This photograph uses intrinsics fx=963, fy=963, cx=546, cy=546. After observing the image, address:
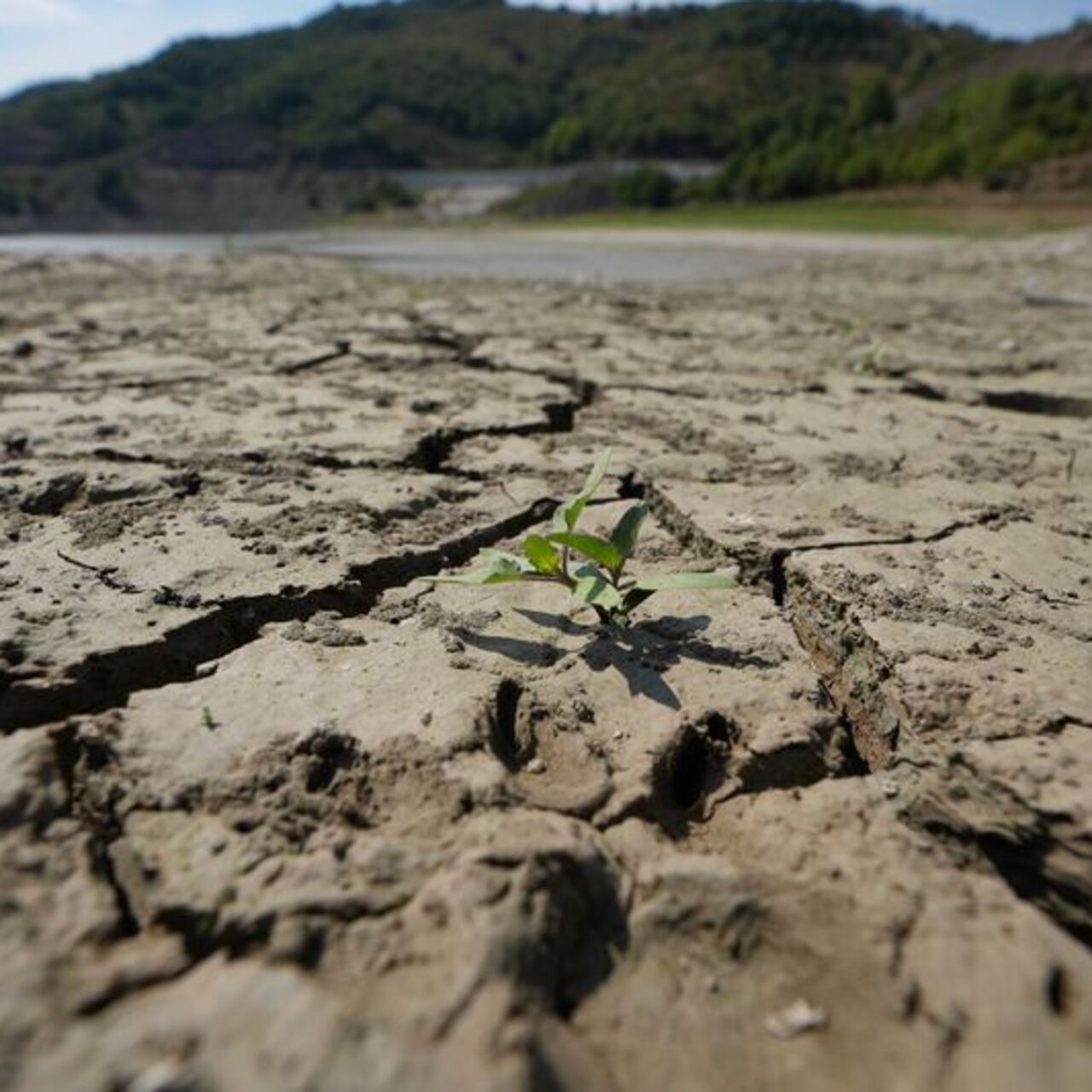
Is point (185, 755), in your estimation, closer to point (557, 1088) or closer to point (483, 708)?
point (483, 708)

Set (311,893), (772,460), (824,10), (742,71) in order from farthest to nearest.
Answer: (824,10)
(742,71)
(772,460)
(311,893)

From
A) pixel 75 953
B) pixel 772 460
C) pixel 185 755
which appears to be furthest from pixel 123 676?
pixel 772 460

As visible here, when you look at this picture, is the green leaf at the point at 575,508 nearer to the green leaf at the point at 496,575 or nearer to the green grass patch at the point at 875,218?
the green leaf at the point at 496,575

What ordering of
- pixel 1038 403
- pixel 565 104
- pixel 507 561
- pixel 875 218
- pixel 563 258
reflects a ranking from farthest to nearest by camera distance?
1. pixel 565 104
2. pixel 875 218
3. pixel 563 258
4. pixel 1038 403
5. pixel 507 561

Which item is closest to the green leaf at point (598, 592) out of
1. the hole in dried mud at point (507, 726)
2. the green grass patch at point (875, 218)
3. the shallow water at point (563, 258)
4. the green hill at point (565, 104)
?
the hole in dried mud at point (507, 726)

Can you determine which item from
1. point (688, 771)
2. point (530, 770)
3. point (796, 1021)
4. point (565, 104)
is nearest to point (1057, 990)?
point (796, 1021)

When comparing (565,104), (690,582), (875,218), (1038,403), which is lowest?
(875,218)

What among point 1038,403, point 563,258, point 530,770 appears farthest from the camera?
point 563,258

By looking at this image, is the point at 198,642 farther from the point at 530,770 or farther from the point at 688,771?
the point at 688,771
